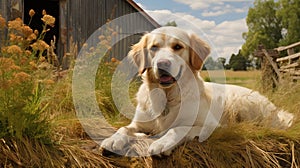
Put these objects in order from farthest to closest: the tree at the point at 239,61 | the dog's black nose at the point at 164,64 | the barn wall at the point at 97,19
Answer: the tree at the point at 239,61 → the barn wall at the point at 97,19 → the dog's black nose at the point at 164,64

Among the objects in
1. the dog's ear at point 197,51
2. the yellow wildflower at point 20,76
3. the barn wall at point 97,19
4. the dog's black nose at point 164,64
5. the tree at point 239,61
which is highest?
the barn wall at point 97,19

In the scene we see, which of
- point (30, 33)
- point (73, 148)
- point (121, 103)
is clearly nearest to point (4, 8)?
point (121, 103)

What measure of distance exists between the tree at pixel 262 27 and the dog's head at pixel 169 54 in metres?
35.7

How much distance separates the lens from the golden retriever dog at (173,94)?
295 centimetres

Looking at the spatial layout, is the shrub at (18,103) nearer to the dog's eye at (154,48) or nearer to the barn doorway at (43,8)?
the dog's eye at (154,48)

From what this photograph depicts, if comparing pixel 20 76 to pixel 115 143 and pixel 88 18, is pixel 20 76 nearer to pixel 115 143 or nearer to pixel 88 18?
pixel 115 143

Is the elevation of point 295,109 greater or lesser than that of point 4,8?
lesser

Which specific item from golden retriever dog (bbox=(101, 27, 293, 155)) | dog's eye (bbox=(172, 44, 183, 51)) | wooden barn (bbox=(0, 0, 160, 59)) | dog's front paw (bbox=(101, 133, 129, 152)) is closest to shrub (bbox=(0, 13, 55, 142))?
dog's front paw (bbox=(101, 133, 129, 152))

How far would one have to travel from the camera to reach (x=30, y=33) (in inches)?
108

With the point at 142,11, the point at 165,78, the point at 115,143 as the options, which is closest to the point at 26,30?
the point at 115,143

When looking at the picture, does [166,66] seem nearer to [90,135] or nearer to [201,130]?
[201,130]

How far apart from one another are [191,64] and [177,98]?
0.33 meters

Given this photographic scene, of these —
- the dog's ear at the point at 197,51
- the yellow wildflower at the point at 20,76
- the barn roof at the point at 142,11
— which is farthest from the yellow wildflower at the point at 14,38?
the barn roof at the point at 142,11

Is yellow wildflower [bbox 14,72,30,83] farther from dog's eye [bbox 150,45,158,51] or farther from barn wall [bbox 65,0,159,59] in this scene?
barn wall [bbox 65,0,159,59]
